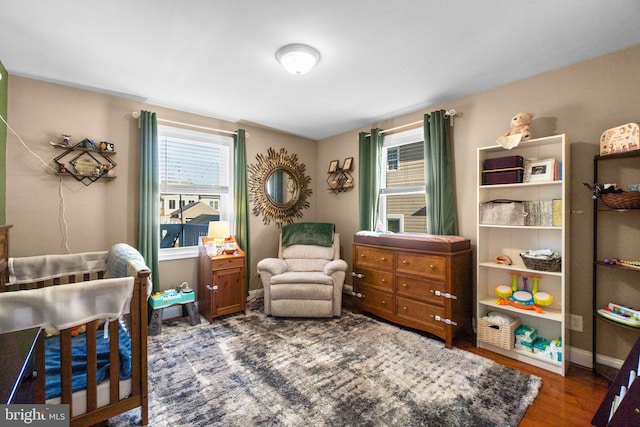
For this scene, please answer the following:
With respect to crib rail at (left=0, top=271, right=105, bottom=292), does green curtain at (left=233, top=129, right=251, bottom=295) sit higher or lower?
higher

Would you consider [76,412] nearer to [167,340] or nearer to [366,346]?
[167,340]

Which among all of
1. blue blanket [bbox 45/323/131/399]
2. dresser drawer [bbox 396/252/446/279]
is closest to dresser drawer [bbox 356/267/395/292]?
dresser drawer [bbox 396/252/446/279]

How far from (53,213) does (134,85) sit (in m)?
1.42

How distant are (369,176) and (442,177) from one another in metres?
0.98

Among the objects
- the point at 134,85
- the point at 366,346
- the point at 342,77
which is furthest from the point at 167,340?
the point at 342,77

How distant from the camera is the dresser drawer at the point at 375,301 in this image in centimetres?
298

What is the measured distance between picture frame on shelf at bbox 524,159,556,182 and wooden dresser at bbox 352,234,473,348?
772 millimetres

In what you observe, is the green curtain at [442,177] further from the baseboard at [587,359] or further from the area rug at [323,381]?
the baseboard at [587,359]

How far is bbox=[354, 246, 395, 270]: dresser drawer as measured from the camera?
9.77ft

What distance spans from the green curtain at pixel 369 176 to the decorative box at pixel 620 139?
207 cm

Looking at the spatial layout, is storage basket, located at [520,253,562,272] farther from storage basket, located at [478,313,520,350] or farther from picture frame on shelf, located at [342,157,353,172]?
picture frame on shelf, located at [342,157,353,172]

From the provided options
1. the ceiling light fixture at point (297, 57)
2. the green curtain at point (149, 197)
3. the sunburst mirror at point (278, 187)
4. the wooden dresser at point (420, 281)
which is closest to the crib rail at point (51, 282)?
the green curtain at point (149, 197)

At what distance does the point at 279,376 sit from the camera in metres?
2.06

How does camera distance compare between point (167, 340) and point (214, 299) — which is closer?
point (167, 340)
